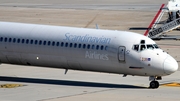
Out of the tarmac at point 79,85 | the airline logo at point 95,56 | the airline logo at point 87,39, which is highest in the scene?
the airline logo at point 87,39

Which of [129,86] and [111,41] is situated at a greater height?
[111,41]

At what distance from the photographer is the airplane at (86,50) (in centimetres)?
4088

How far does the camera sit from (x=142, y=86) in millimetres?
41531

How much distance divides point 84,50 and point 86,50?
133mm

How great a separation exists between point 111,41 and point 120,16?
50.9 metres

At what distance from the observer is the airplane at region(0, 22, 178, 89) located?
40.9 m

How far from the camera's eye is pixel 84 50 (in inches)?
1672

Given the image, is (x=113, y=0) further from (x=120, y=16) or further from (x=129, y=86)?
(x=129, y=86)

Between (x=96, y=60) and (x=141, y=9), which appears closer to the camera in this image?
(x=96, y=60)

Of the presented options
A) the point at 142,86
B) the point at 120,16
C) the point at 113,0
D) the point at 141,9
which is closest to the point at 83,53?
the point at 142,86

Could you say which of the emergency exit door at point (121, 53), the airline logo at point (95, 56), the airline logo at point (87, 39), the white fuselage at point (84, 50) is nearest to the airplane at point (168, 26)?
the white fuselage at point (84, 50)

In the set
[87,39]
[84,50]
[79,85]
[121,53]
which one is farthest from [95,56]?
[79,85]

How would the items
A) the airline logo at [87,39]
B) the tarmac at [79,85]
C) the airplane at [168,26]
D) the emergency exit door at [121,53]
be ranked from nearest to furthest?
1. the tarmac at [79,85]
2. the emergency exit door at [121,53]
3. the airline logo at [87,39]
4. the airplane at [168,26]

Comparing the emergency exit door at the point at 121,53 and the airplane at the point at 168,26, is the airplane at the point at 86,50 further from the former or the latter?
the airplane at the point at 168,26
